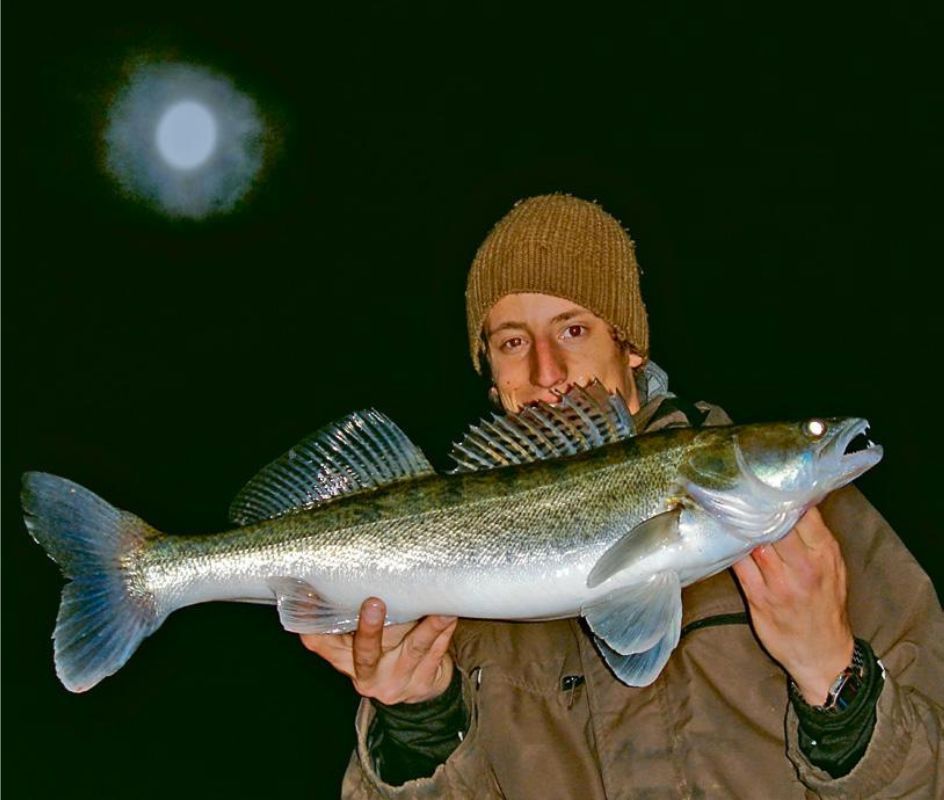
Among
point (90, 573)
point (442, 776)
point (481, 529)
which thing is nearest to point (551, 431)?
point (481, 529)

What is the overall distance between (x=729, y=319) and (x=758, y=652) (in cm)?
1325

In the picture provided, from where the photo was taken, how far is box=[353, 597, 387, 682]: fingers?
2182 mm

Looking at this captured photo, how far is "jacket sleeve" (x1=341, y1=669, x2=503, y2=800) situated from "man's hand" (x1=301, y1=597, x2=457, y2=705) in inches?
4.4

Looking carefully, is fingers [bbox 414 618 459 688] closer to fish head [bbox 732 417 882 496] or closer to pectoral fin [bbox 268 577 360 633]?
pectoral fin [bbox 268 577 360 633]

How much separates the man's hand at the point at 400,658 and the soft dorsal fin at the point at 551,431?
398mm

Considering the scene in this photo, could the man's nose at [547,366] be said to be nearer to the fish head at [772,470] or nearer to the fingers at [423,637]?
the fish head at [772,470]

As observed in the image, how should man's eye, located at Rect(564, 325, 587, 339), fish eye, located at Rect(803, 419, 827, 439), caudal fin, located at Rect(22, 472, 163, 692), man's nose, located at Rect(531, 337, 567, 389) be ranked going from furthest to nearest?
man's eye, located at Rect(564, 325, 587, 339) < man's nose, located at Rect(531, 337, 567, 389) < caudal fin, located at Rect(22, 472, 163, 692) < fish eye, located at Rect(803, 419, 827, 439)

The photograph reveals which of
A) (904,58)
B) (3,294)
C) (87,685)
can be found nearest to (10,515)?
(3,294)

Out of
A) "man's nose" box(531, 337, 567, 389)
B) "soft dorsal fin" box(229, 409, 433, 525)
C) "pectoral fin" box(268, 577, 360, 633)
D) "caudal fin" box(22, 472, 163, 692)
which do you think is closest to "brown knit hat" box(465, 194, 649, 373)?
"man's nose" box(531, 337, 567, 389)

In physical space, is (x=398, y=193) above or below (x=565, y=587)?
above

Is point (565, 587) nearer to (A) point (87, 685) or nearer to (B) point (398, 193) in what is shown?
(A) point (87, 685)

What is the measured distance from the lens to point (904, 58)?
62.2 feet

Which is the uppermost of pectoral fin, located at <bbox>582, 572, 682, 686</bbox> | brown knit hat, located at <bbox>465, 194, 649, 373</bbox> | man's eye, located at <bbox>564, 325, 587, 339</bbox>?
brown knit hat, located at <bbox>465, 194, 649, 373</bbox>

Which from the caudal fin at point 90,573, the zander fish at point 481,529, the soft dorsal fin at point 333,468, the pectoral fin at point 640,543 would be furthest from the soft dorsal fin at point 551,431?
the caudal fin at point 90,573
